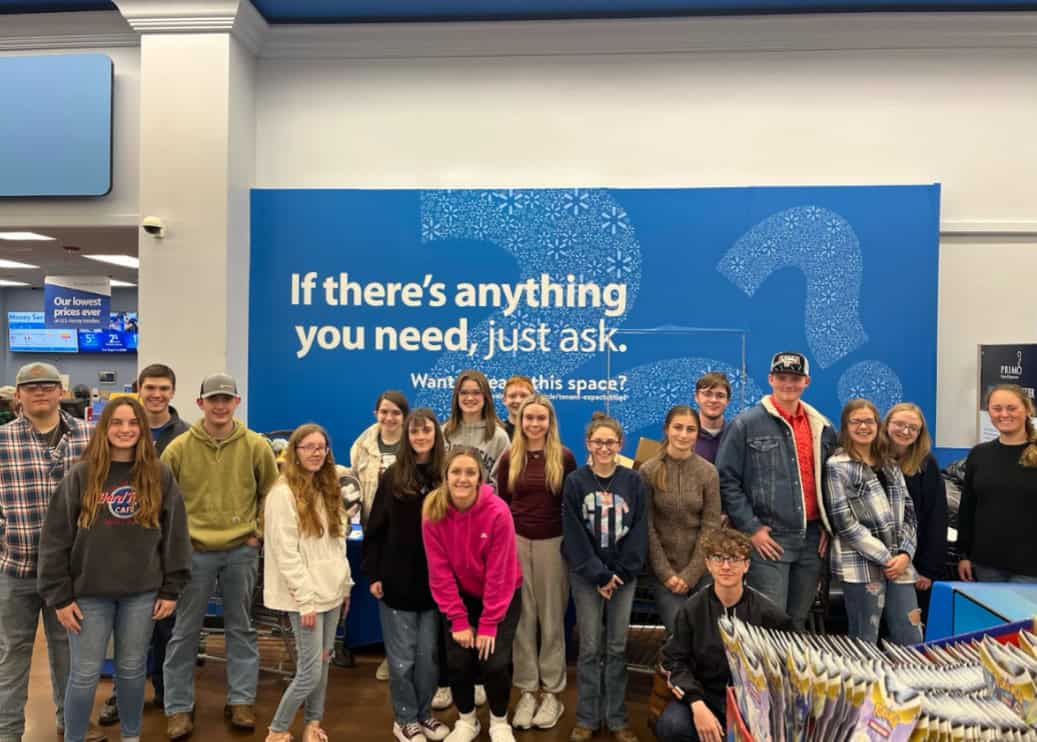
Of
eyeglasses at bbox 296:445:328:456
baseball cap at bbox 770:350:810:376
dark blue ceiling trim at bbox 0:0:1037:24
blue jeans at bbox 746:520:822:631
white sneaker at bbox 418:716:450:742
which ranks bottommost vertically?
white sneaker at bbox 418:716:450:742

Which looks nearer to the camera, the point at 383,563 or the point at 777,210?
the point at 383,563

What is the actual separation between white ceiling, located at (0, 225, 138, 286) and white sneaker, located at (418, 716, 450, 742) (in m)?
4.47

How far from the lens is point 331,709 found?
11.5 feet

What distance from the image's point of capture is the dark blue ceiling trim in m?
5.13

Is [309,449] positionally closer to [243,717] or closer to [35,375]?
[35,375]

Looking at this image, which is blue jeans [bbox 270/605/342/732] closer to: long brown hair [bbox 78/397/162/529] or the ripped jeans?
long brown hair [bbox 78/397/162/529]

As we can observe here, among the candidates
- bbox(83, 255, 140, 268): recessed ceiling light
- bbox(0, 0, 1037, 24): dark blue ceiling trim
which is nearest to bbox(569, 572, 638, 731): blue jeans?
bbox(0, 0, 1037, 24): dark blue ceiling trim

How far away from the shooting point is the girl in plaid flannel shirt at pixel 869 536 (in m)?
3.20

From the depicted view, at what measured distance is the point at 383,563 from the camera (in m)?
3.12

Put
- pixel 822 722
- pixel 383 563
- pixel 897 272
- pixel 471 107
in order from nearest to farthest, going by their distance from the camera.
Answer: pixel 822 722, pixel 383 563, pixel 897 272, pixel 471 107

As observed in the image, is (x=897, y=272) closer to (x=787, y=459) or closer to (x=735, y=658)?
(x=787, y=459)

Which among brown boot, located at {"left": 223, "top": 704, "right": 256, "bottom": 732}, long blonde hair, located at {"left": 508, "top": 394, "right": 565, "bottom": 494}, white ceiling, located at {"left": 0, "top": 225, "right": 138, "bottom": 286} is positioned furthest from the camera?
white ceiling, located at {"left": 0, "top": 225, "right": 138, "bottom": 286}

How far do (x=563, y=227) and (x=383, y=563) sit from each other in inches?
121

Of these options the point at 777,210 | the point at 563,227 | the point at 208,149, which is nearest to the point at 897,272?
the point at 777,210
